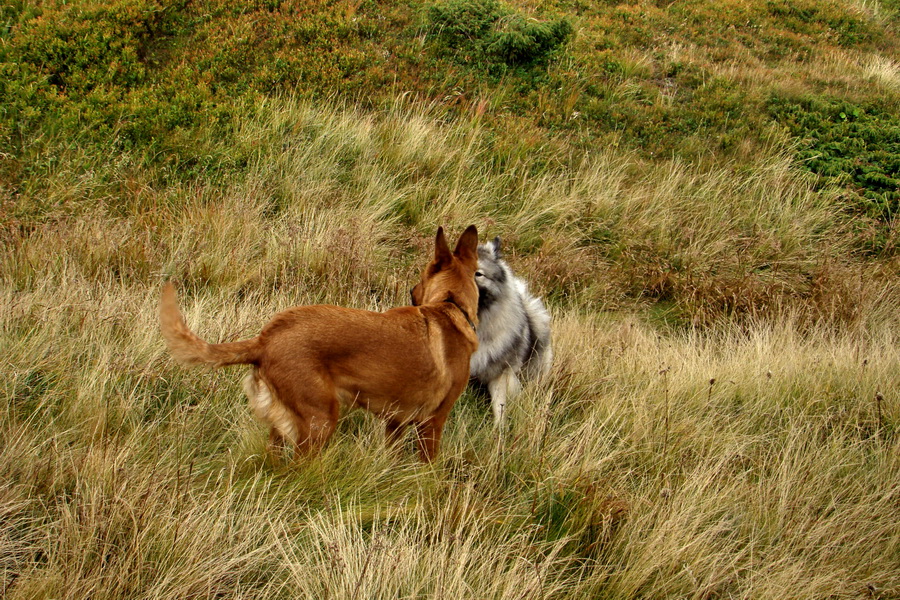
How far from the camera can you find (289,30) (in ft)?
30.8

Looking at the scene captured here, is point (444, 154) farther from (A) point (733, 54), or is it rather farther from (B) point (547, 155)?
(A) point (733, 54)

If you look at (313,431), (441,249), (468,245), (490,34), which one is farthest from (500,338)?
(490,34)

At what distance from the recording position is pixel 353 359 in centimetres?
334

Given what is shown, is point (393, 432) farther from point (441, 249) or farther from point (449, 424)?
point (441, 249)

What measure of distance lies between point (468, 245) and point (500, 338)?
0.89 meters

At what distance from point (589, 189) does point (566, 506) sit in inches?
224

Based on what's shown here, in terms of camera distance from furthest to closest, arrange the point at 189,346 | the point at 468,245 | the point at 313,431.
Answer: the point at 468,245 < the point at 313,431 < the point at 189,346

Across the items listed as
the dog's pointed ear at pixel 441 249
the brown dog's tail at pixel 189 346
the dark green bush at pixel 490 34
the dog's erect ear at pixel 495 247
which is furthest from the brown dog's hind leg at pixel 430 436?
the dark green bush at pixel 490 34

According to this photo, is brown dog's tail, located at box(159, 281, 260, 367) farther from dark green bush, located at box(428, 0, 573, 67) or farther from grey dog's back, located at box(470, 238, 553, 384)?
dark green bush, located at box(428, 0, 573, 67)

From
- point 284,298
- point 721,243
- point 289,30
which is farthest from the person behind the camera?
point 289,30

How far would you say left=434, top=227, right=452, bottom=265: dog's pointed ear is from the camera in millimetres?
3928

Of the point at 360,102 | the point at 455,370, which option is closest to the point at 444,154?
the point at 360,102

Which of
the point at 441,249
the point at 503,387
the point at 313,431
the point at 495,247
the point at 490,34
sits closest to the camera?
the point at 313,431

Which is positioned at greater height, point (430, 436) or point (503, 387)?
point (430, 436)
